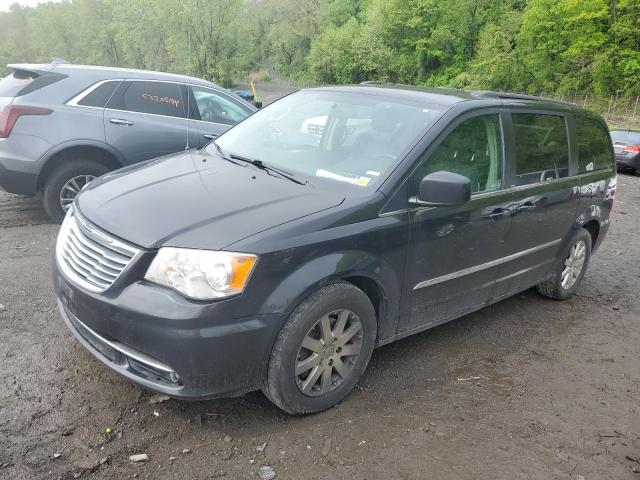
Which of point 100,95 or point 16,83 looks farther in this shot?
point 100,95

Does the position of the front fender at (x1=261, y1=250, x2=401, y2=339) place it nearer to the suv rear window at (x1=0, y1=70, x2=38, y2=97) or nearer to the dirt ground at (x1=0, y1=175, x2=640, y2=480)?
the dirt ground at (x1=0, y1=175, x2=640, y2=480)

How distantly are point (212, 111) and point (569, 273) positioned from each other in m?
4.77

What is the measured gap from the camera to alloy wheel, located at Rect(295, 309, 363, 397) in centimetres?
299

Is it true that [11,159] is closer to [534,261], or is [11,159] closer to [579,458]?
[534,261]

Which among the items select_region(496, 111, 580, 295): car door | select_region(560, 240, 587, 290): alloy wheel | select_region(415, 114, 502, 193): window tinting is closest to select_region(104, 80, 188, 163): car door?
select_region(415, 114, 502, 193): window tinting

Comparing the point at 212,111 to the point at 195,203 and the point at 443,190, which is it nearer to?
the point at 195,203

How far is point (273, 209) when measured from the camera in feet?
9.73

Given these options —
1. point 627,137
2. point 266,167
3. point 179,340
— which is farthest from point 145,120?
point 627,137

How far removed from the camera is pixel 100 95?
6406mm

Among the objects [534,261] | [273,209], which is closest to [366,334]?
[273,209]

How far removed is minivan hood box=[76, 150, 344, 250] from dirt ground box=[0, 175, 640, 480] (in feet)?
3.35

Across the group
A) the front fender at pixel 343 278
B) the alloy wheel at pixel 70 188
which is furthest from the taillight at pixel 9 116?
the front fender at pixel 343 278

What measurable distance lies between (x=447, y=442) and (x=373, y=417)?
0.43 m

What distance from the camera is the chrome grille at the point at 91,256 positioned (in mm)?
2766
